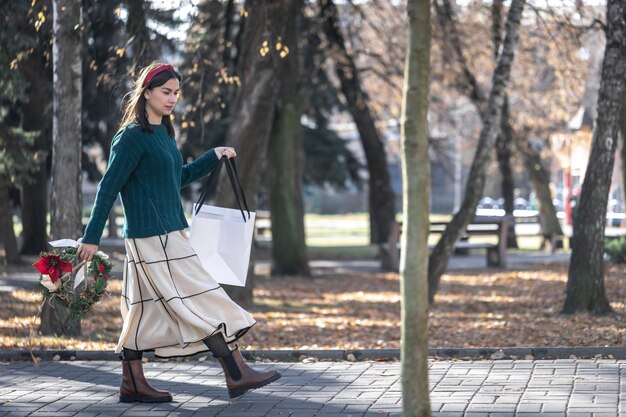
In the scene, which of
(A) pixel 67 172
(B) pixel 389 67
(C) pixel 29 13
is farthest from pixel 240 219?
(B) pixel 389 67

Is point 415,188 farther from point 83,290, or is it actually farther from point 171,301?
point 83,290

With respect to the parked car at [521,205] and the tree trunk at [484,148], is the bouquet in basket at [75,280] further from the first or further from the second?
the parked car at [521,205]

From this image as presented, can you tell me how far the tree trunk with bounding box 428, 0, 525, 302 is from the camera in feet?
46.7

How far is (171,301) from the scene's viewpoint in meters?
7.04

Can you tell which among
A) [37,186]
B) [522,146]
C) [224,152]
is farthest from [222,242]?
[522,146]

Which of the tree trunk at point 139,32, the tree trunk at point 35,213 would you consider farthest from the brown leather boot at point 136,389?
the tree trunk at point 35,213

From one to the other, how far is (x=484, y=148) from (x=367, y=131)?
1206cm

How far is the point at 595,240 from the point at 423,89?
759 centimetres

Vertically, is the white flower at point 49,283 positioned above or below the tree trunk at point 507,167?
below

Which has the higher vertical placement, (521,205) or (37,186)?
(37,186)

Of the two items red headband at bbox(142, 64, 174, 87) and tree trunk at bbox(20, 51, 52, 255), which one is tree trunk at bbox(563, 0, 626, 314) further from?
tree trunk at bbox(20, 51, 52, 255)

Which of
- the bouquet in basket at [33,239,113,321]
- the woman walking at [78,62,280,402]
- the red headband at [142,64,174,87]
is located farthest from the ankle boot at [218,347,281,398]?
the red headband at [142,64,174,87]

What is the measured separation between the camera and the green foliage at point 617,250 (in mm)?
21922

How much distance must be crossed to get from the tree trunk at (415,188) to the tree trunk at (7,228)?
17613 millimetres
